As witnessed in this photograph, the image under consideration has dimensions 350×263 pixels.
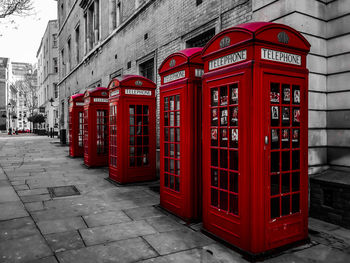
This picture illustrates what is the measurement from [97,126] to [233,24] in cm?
617

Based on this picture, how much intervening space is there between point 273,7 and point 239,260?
14.2ft

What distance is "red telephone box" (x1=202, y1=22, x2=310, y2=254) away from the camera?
10.7 feet

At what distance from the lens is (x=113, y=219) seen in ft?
15.4

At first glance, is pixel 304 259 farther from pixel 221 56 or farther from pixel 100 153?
pixel 100 153

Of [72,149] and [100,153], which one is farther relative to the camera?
[72,149]

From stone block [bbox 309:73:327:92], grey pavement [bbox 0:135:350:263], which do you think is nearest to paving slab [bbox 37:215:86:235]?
grey pavement [bbox 0:135:350:263]

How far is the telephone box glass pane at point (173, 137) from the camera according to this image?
4820 mm

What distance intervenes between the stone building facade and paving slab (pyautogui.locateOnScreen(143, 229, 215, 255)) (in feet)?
8.07

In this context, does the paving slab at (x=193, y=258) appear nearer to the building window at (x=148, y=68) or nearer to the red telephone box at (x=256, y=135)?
the red telephone box at (x=256, y=135)

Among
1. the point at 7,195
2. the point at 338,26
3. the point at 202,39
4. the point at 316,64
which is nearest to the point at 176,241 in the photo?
the point at 316,64

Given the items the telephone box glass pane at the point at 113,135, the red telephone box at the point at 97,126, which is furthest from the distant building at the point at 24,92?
the telephone box glass pane at the point at 113,135

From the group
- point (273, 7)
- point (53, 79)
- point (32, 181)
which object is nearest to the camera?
point (273, 7)

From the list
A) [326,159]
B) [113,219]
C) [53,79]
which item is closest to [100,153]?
[113,219]

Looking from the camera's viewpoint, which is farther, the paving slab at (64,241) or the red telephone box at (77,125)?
the red telephone box at (77,125)
